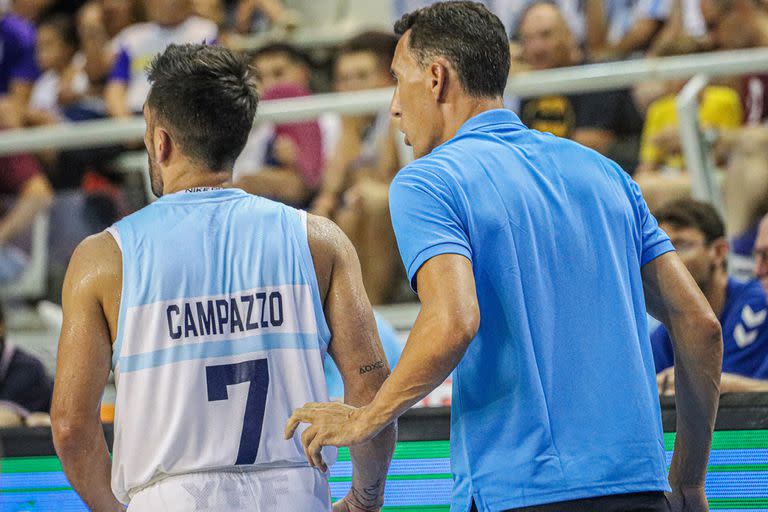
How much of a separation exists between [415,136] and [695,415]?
3.08 ft

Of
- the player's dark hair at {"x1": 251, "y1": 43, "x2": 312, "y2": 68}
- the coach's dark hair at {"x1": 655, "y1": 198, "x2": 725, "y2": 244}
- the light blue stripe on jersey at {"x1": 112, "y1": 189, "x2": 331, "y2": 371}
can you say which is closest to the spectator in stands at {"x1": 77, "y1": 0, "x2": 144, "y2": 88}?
the player's dark hair at {"x1": 251, "y1": 43, "x2": 312, "y2": 68}

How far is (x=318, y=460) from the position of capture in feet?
7.82

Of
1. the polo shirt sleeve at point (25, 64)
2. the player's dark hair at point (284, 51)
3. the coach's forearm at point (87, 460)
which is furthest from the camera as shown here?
the polo shirt sleeve at point (25, 64)

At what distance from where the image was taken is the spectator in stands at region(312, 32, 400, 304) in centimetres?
621

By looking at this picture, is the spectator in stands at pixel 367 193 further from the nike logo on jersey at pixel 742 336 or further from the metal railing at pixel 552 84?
the nike logo on jersey at pixel 742 336

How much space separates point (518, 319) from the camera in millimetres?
2324

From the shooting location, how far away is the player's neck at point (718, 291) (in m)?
4.74

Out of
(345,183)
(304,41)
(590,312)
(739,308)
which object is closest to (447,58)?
(590,312)

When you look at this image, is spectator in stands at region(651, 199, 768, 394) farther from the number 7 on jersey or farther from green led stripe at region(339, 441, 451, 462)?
the number 7 on jersey

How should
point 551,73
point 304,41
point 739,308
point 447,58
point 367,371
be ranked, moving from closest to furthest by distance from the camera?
point 447,58, point 367,371, point 739,308, point 551,73, point 304,41

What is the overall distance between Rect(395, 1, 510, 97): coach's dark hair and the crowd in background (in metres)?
2.42

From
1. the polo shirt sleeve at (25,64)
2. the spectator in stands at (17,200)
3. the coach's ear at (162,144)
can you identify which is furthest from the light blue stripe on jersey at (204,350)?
the polo shirt sleeve at (25,64)

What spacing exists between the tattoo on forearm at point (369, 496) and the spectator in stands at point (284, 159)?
387 cm

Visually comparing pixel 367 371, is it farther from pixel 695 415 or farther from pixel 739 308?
pixel 739 308
